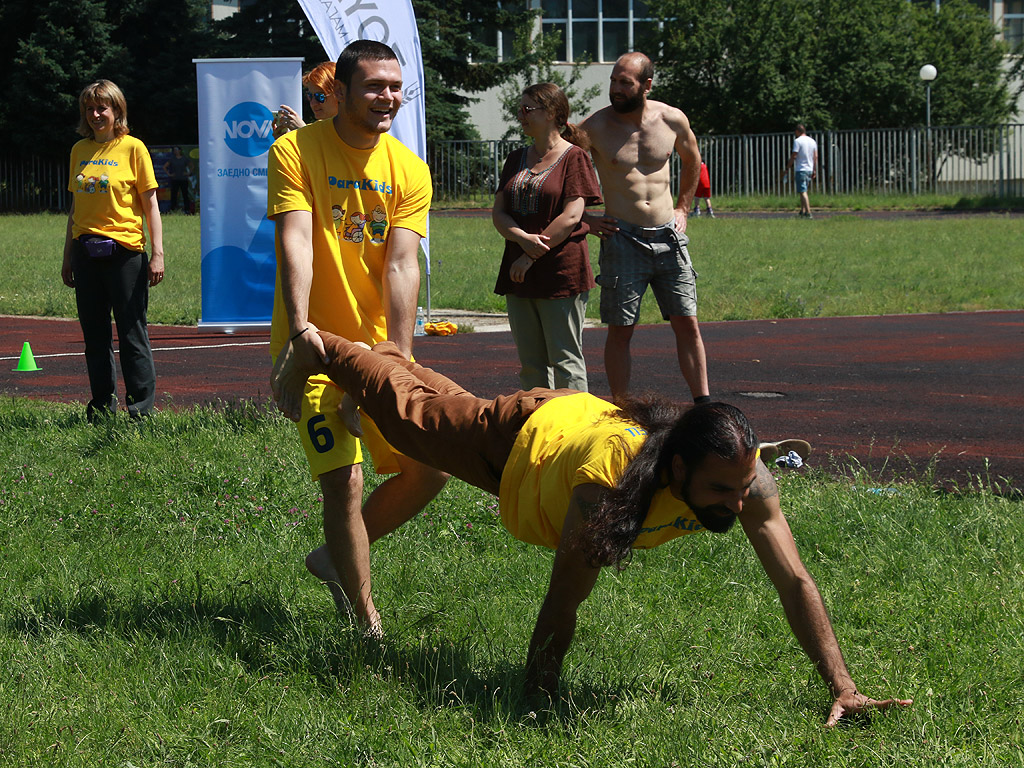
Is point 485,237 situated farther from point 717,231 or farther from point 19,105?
point 19,105

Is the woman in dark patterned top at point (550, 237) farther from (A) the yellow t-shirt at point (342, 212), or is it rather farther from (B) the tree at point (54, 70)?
(B) the tree at point (54, 70)

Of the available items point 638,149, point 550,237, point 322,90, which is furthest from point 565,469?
point 638,149

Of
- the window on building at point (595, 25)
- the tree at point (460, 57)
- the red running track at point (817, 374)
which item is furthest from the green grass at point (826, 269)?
the window on building at point (595, 25)

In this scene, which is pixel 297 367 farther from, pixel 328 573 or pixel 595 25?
pixel 595 25

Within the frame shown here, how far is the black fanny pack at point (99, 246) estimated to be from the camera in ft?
24.9

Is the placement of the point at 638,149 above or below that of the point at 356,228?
above

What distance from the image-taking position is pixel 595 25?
52781mm

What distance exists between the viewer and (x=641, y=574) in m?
4.89

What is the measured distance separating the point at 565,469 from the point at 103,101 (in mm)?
5419

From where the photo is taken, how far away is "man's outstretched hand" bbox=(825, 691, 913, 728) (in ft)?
11.3

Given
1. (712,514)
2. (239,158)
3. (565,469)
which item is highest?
(239,158)

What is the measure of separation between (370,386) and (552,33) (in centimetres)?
4265

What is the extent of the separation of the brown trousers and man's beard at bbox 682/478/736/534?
639 millimetres

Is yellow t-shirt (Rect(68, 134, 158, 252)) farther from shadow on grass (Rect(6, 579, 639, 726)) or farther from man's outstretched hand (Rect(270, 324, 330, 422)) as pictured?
man's outstretched hand (Rect(270, 324, 330, 422))
